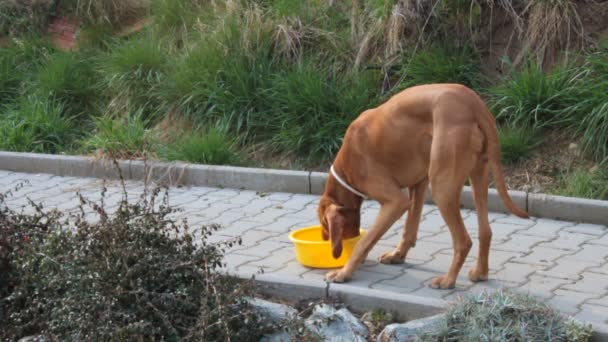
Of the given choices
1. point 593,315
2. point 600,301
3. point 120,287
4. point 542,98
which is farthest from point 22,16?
point 593,315

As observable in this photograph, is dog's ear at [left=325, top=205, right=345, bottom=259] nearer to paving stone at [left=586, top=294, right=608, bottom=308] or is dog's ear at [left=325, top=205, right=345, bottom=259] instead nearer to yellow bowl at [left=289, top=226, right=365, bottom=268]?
yellow bowl at [left=289, top=226, right=365, bottom=268]

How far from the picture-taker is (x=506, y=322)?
470 cm

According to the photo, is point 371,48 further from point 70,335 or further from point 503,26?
point 70,335

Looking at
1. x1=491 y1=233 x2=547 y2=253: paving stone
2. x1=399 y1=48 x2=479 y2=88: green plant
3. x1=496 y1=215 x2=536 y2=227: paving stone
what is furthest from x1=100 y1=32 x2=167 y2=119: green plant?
x1=491 y1=233 x2=547 y2=253: paving stone

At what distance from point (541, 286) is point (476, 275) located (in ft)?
1.25

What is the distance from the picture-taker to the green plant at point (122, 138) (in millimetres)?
9297

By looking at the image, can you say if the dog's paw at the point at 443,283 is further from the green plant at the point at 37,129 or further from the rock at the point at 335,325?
the green plant at the point at 37,129

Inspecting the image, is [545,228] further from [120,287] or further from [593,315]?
[120,287]

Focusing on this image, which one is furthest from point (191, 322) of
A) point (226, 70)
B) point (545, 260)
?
point (226, 70)

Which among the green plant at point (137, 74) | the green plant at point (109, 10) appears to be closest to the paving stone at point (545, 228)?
the green plant at point (137, 74)

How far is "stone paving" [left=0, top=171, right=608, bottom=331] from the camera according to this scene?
5816 mm

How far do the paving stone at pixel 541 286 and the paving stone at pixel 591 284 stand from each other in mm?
65

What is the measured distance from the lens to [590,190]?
24.4 ft

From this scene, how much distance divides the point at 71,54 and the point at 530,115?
5.52 meters
